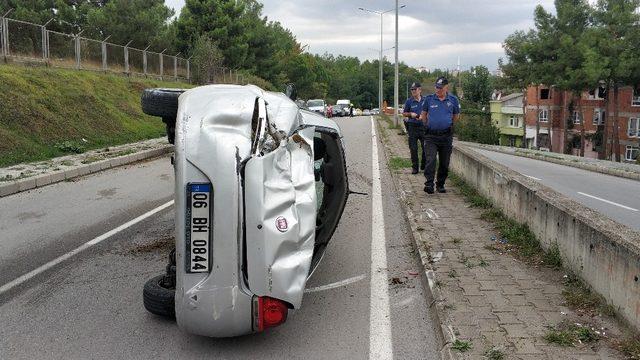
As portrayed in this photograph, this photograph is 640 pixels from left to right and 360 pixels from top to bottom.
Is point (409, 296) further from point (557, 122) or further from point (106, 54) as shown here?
point (557, 122)

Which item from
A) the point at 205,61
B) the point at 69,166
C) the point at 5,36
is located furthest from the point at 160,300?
the point at 205,61

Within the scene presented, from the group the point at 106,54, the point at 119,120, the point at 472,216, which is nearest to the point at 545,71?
the point at 106,54

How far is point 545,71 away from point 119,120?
144 feet

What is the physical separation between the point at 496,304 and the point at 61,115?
15356 mm

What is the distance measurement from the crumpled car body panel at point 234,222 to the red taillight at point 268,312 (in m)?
0.04

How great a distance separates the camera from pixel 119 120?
1977cm

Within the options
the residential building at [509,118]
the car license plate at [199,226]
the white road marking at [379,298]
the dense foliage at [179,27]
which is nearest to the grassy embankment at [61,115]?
the white road marking at [379,298]

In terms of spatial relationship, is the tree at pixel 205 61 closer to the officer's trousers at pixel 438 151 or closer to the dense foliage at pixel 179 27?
the dense foliage at pixel 179 27

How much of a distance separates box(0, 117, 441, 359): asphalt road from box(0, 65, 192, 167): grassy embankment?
19.1 ft

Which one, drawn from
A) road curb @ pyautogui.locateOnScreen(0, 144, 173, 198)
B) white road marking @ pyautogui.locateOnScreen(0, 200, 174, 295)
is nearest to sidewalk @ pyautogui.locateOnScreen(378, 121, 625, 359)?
white road marking @ pyautogui.locateOnScreen(0, 200, 174, 295)

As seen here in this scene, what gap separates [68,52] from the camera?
23328mm

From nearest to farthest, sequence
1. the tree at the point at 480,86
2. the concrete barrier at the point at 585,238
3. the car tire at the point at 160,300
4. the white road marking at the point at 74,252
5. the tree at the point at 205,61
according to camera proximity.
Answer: the concrete barrier at the point at 585,238 → the car tire at the point at 160,300 → the white road marking at the point at 74,252 → the tree at the point at 205,61 → the tree at the point at 480,86

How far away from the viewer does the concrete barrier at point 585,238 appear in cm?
413

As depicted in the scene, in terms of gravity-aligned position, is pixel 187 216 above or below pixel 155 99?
below
